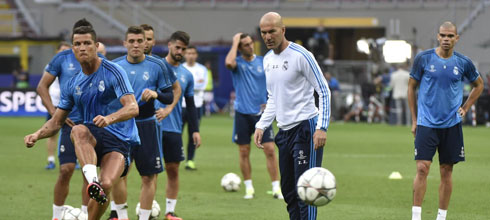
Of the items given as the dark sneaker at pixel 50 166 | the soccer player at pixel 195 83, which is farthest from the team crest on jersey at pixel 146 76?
the dark sneaker at pixel 50 166

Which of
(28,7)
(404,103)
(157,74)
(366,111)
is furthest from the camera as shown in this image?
(28,7)

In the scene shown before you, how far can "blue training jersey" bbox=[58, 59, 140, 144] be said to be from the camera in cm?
795

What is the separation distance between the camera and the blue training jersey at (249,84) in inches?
504

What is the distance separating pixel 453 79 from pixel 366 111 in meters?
22.5

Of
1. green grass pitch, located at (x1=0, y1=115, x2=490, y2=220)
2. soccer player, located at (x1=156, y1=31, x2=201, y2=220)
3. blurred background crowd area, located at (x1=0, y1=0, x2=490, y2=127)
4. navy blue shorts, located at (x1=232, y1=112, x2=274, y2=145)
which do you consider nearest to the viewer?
soccer player, located at (x1=156, y1=31, x2=201, y2=220)

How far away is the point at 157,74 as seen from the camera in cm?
959

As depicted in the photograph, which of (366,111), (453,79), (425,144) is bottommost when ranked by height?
(366,111)

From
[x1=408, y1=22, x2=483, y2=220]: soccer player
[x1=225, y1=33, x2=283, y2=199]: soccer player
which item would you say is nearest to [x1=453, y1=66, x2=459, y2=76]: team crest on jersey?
[x1=408, y1=22, x2=483, y2=220]: soccer player

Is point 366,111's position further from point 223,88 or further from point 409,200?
point 409,200

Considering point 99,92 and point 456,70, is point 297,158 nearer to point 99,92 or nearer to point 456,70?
point 99,92

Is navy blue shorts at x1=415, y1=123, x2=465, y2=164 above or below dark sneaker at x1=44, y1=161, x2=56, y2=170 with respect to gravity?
above

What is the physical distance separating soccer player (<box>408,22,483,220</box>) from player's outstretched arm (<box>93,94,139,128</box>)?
3.55 metres

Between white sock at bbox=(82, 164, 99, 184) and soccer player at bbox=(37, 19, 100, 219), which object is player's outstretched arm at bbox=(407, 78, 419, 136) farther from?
white sock at bbox=(82, 164, 99, 184)

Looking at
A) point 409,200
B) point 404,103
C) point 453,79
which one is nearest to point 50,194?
point 409,200
